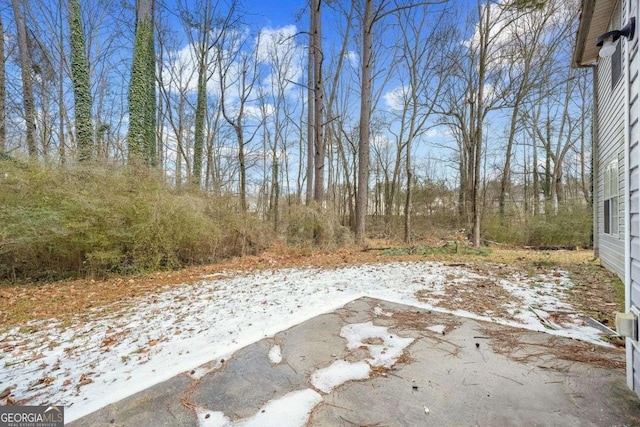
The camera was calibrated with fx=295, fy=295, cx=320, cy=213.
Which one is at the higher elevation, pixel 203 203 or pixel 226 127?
pixel 226 127

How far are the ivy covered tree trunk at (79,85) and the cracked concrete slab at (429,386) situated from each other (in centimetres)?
857

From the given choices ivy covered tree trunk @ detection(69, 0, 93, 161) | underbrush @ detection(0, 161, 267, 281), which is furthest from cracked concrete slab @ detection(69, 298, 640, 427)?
ivy covered tree trunk @ detection(69, 0, 93, 161)

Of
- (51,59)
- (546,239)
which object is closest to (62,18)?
(51,59)

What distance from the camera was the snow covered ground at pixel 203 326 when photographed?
6.39 ft

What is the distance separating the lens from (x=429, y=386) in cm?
179

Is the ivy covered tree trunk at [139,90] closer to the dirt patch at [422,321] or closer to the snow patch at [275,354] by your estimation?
the snow patch at [275,354]

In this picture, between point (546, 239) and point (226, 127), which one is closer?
point (546, 239)


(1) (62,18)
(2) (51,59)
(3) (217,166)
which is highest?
(1) (62,18)

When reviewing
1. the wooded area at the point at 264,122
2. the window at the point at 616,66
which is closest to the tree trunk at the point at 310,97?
the wooded area at the point at 264,122

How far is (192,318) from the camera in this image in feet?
10.2

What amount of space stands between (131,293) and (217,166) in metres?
11.9

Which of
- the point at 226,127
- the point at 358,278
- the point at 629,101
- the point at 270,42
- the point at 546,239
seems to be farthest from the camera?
the point at 226,127

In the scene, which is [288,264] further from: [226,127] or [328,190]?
[328,190]

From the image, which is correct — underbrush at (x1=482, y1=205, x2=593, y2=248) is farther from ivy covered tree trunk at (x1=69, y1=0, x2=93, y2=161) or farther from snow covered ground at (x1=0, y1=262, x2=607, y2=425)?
ivy covered tree trunk at (x1=69, y1=0, x2=93, y2=161)
